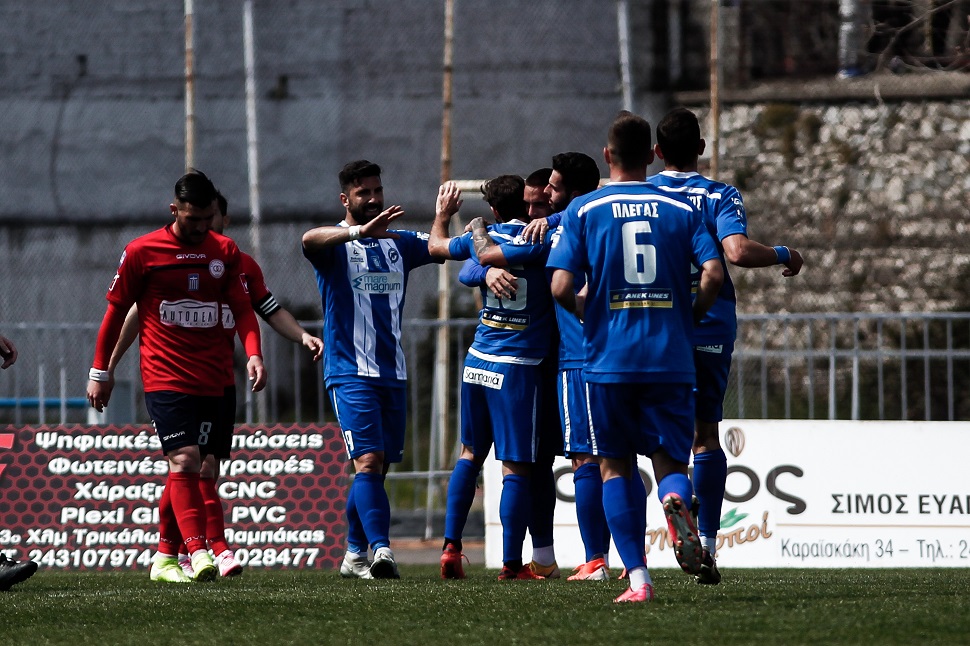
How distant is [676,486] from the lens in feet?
19.3

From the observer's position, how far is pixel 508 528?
7.62 meters

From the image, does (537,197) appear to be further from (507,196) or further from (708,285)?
(708,285)

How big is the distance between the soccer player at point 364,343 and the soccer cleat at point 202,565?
783 millimetres

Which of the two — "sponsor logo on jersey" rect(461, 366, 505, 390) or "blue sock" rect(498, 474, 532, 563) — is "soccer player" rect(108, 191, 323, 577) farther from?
"blue sock" rect(498, 474, 532, 563)

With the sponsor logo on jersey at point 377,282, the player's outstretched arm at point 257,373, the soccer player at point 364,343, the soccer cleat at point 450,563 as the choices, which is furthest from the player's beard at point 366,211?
the soccer cleat at point 450,563

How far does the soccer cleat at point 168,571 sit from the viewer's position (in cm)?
790

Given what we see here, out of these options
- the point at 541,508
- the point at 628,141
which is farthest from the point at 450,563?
the point at 628,141

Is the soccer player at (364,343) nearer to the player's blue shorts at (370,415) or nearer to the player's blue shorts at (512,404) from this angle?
the player's blue shorts at (370,415)

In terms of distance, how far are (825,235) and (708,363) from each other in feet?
30.1

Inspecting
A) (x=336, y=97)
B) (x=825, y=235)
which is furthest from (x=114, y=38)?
(x=825, y=235)

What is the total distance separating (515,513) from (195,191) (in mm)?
2176

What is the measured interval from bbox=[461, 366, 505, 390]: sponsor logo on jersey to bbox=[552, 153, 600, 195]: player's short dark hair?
0.94 meters

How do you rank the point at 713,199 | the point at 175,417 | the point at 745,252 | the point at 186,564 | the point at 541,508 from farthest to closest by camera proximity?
the point at 186,564
the point at 541,508
the point at 175,417
the point at 713,199
the point at 745,252

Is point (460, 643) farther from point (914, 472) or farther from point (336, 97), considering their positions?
point (336, 97)
